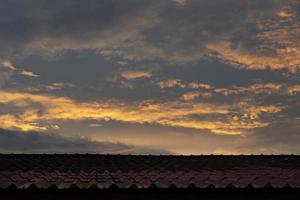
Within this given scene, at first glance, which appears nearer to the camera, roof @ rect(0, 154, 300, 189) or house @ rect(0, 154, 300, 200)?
house @ rect(0, 154, 300, 200)

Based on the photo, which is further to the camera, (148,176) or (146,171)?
(146,171)

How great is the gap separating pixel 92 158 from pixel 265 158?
7528 mm

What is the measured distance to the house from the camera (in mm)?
16609

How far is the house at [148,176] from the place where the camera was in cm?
1661

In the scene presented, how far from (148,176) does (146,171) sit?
1.05 metres

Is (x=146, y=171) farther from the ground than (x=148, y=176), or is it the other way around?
(x=146, y=171)

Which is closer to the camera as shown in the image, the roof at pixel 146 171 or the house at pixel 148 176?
the house at pixel 148 176

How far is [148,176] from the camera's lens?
18516 mm

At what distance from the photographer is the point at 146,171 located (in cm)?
1956

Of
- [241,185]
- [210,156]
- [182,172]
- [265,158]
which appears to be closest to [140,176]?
[182,172]

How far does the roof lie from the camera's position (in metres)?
17.3

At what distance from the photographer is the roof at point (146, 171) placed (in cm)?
1728

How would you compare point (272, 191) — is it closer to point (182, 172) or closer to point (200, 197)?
point (200, 197)

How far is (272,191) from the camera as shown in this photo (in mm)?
17219
